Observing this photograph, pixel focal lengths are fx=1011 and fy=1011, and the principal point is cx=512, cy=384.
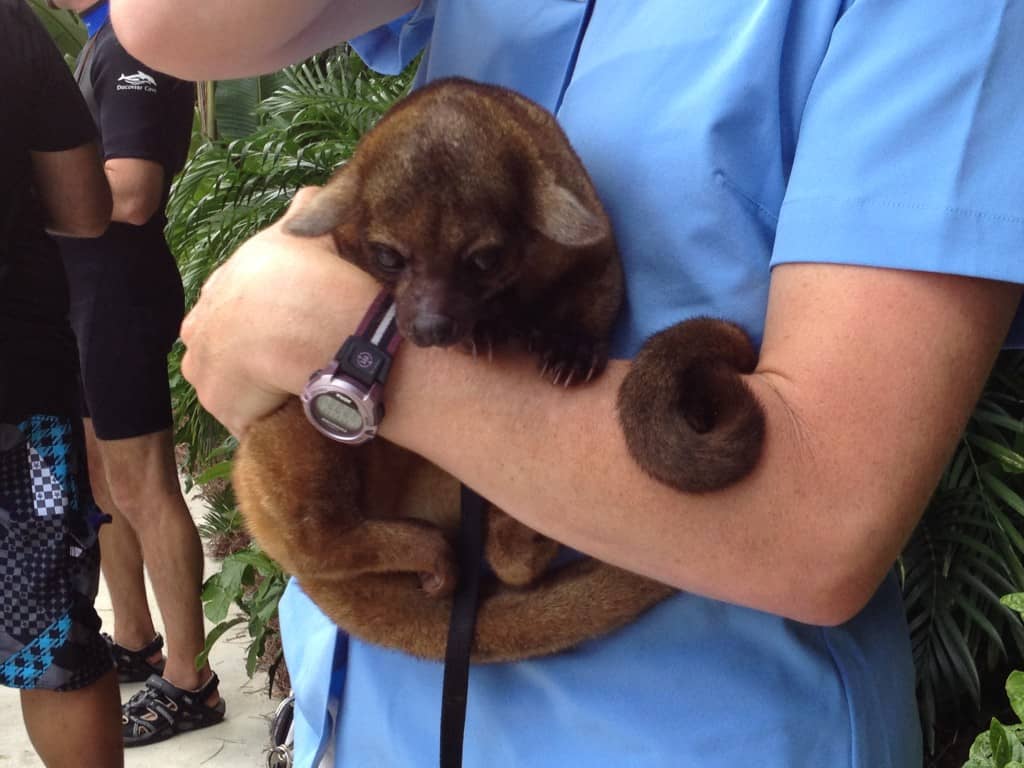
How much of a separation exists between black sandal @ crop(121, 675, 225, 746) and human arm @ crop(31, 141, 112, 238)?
1.77 meters

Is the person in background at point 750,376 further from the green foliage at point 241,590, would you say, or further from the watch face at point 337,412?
the green foliage at point 241,590

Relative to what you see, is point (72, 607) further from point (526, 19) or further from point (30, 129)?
point (526, 19)

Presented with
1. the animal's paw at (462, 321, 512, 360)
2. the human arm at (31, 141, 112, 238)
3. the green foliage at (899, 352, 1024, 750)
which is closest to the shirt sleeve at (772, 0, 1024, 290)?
the animal's paw at (462, 321, 512, 360)

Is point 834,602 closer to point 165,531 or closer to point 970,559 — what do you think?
point 970,559

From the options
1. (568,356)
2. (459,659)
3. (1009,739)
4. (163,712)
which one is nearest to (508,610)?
(459,659)

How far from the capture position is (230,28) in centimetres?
138

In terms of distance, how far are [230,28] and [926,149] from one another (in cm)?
95

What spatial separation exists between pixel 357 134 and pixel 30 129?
138cm

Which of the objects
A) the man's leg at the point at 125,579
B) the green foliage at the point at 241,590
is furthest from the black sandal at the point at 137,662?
the green foliage at the point at 241,590

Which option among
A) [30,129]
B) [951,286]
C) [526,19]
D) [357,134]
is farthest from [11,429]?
[951,286]

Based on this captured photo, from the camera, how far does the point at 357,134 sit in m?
3.92

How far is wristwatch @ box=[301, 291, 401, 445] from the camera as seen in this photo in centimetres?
98

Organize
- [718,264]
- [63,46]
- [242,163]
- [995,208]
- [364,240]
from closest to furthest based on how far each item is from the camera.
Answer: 1. [995,208]
2. [718,264]
3. [364,240]
4. [242,163]
5. [63,46]

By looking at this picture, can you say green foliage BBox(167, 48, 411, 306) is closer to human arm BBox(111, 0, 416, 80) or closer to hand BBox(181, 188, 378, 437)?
human arm BBox(111, 0, 416, 80)
